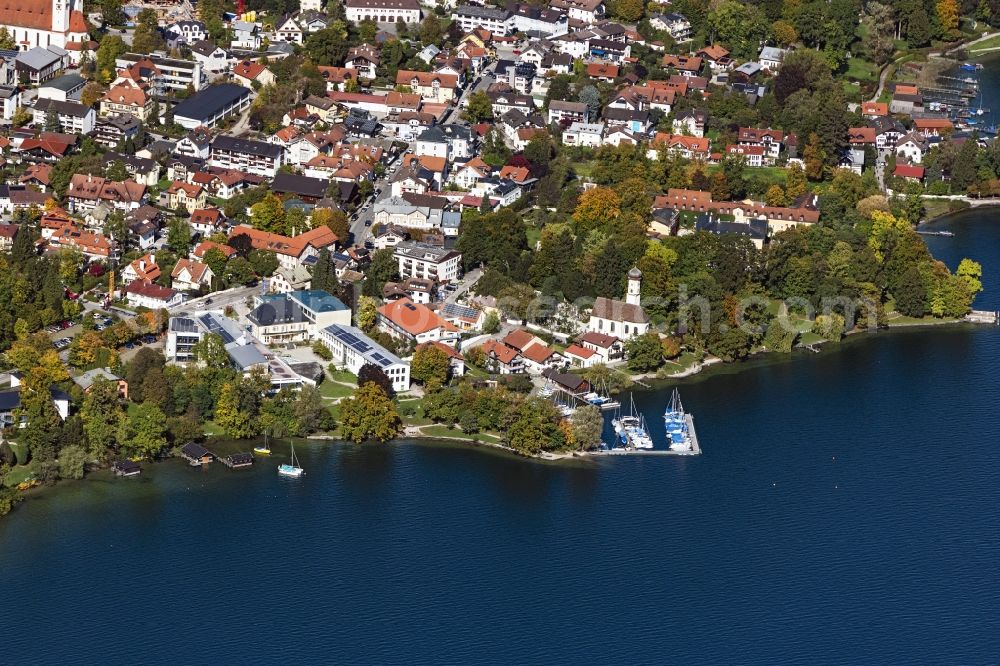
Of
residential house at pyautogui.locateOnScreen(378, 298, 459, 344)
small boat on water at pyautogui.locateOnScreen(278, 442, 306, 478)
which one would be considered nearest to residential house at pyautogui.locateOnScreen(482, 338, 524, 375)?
residential house at pyautogui.locateOnScreen(378, 298, 459, 344)

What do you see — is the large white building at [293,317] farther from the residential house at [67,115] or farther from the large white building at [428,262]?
the residential house at [67,115]

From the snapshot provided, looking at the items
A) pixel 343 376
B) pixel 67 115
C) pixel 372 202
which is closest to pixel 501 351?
pixel 343 376

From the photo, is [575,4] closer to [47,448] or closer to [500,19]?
[500,19]

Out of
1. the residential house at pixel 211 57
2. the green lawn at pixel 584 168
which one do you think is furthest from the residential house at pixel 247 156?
the green lawn at pixel 584 168

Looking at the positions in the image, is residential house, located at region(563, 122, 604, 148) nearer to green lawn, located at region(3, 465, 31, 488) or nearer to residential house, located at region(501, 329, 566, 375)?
residential house, located at region(501, 329, 566, 375)

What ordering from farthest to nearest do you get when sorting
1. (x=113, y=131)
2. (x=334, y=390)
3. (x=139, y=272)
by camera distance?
(x=113, y=131) < (x=139, y=272) < (x=334, y=390)

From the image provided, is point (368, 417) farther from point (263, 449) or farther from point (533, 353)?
point (533, 353)
